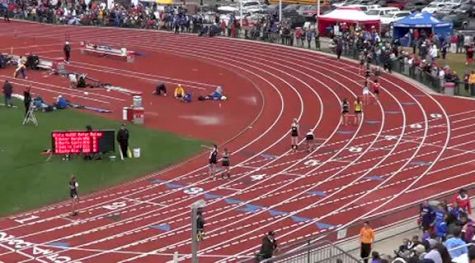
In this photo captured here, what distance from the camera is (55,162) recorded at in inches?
1185

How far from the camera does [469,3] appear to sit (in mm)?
68625

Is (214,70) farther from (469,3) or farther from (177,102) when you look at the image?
(469,3)

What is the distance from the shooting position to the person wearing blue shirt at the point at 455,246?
1603 centimetres

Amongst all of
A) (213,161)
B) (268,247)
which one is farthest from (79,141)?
(268,247)

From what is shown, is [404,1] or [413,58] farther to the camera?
[404,1]

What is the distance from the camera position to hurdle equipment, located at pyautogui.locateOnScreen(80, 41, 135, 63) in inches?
2069

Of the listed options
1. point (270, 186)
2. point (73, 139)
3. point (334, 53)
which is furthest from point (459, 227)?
point (334, 53)

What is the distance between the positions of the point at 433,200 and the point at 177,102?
2025 cm

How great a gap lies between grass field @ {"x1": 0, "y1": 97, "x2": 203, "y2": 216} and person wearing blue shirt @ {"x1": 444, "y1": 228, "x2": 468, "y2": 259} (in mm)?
13127

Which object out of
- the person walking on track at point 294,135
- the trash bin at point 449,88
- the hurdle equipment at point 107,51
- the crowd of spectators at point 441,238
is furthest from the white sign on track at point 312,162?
the hurdle equipment at point 107,51

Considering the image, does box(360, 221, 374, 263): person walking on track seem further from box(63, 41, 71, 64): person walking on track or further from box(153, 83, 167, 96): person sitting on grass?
box(63, 41, 71, 64): person walking on track

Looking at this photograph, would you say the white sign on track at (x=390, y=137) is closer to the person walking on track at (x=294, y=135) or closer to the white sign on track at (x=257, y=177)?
the person walking on track at (x=294, y=135)

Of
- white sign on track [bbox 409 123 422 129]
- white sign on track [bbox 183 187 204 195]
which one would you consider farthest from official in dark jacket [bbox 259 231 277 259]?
white sign on track [bbox 409 123 422 129]

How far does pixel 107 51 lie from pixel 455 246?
3952cm
